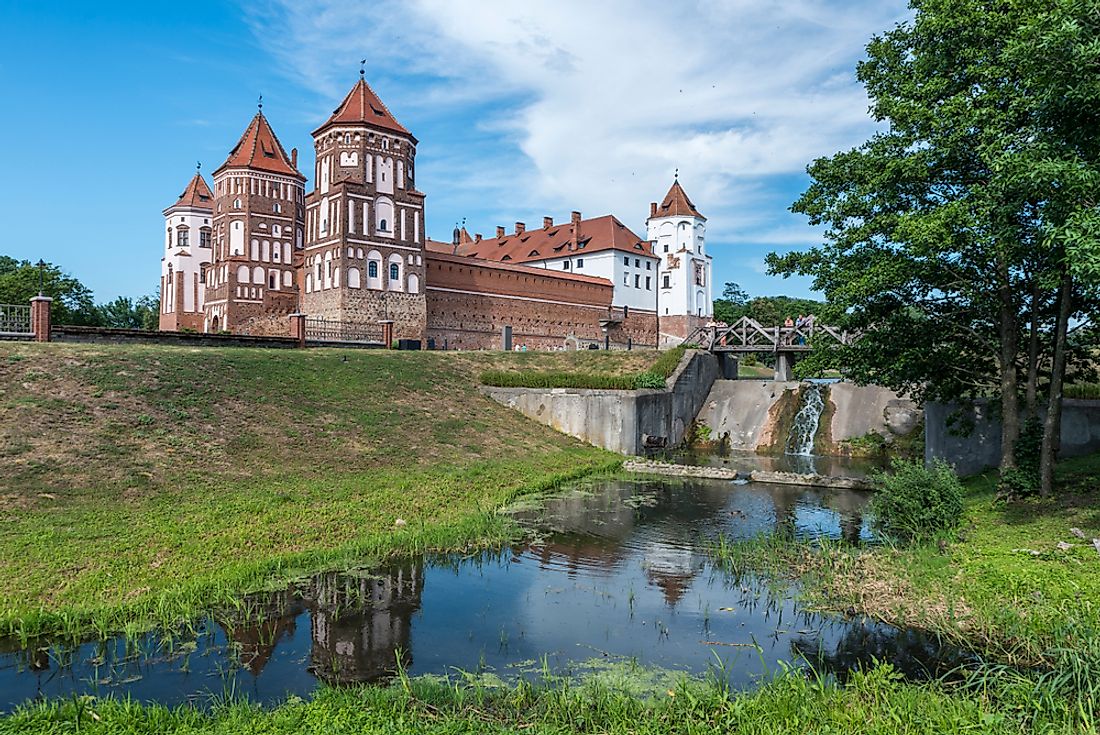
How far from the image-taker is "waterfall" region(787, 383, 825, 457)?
30312 millimetres

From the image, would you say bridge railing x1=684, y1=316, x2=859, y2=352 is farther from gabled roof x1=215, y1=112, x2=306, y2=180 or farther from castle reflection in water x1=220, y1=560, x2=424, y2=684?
gabled roof x1=215, y1=112, x2=306, y2=180

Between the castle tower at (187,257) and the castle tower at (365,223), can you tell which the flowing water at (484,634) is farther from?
the castle tower at (187,257)

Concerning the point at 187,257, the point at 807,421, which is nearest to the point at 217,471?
the point at 807,421

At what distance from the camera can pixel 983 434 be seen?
711 inches

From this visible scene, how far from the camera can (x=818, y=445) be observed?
98.4 ft

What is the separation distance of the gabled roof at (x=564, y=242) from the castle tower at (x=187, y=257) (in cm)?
2611

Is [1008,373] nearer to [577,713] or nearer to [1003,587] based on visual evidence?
[1003,587]

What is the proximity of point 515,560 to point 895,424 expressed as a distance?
22.5 metres

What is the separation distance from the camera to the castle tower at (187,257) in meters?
59.0

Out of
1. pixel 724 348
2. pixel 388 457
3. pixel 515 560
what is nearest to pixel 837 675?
pixel 515 560

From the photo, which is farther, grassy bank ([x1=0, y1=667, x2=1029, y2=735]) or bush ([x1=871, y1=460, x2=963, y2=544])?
bush ([x1=871, y1=460, x2=963, y2=544])

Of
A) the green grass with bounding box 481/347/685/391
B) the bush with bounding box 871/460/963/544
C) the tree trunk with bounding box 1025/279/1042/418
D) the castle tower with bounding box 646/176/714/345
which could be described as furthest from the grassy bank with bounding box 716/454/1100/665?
the castle tower with bounding box 646/176/714/345

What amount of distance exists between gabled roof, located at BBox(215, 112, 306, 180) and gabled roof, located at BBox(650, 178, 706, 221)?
1429 inches

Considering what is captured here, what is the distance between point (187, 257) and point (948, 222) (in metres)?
61.1
